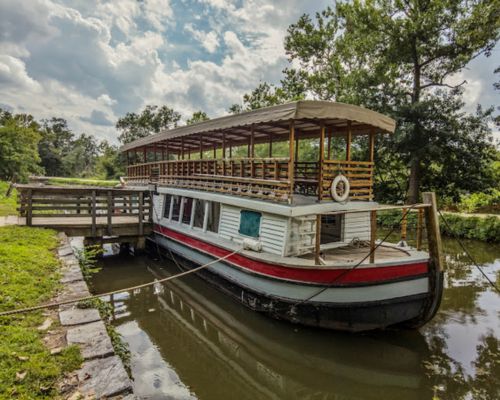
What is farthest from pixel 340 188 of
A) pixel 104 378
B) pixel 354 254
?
pixel 104 378

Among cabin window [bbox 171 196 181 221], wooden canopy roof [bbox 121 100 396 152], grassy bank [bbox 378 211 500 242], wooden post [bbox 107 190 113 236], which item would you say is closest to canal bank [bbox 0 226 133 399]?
wooden canopy roof [bbox 121 100 396 152]

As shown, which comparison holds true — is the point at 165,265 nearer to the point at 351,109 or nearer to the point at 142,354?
the point at 142,354

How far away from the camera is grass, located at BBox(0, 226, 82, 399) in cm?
335

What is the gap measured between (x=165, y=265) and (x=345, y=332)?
314 inches

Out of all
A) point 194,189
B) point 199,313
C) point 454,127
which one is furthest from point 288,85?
point 199,313

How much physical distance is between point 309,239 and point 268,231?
3.33ft

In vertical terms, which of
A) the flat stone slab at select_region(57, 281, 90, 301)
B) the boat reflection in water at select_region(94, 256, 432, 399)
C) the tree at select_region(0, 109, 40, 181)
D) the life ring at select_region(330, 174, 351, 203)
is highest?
the tree at select_region(0, 109, 40, 181)

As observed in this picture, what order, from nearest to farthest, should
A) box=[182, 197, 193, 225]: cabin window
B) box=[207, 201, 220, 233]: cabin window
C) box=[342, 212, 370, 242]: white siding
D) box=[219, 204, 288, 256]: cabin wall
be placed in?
box=[219, 204, 288, 256]: cabin wall
box=[342, 212, 370, 242]: white siding
box=[207, 201, 220, 233]: cabin window
box=[182, 197, 193, 225]: cabin window

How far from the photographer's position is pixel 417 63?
21578 mm

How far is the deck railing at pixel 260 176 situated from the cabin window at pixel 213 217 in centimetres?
56

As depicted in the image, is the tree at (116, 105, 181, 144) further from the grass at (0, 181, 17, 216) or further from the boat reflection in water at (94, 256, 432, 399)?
the boat reflection in water at (94, 256, 432, 399)

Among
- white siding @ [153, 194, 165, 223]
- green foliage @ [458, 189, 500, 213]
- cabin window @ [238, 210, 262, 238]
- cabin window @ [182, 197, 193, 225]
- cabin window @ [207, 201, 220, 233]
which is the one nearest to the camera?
cabin window @ [238, 210, 262, 238]

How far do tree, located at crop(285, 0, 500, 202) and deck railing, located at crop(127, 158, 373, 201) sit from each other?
10527 millimetres

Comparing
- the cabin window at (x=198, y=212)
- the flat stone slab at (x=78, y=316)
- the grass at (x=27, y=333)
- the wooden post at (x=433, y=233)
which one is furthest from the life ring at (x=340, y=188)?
the grass at (x=27, y=333)
